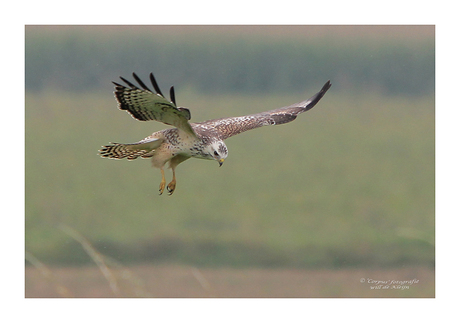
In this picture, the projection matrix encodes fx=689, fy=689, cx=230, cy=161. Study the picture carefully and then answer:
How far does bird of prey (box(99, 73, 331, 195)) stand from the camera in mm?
5152

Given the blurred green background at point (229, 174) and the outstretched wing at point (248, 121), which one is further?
the blurred green background at point (229, 174)

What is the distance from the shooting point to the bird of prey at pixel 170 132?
5.15 meters

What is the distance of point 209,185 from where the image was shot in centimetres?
1773

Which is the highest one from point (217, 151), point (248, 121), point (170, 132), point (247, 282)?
point (248, 121)

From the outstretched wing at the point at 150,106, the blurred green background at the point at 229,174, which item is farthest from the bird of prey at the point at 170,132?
the blurred green background at the point at 229,174

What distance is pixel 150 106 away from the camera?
5.25m

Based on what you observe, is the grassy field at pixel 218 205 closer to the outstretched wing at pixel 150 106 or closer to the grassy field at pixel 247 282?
the grassy field at pixel 247 282

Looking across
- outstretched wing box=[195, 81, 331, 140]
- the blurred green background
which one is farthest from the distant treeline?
outstretched wing box=[195, 81, 331, 140]

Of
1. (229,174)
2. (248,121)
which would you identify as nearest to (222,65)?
(229,174)

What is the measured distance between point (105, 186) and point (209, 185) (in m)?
2.65

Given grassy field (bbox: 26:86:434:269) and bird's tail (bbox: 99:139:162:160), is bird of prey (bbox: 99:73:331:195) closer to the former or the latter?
bird's tail (bbox: 99:139:162:160)

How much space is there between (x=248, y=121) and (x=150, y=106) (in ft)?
4.88

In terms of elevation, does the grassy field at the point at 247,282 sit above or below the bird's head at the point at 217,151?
below

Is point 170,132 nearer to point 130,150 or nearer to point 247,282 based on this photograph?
point 130,150
